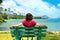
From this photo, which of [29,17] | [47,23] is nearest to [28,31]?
[29,17]

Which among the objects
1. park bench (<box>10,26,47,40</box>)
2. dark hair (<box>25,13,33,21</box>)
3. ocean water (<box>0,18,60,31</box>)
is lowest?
ocean water (<box>0,18,60,31</box>)

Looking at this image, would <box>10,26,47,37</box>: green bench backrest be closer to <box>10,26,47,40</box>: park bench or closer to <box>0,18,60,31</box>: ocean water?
<box>10,26,47,40</box>: park bench

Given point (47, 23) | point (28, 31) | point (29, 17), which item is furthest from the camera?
point (47, 23)

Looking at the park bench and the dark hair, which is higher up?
the dark hair

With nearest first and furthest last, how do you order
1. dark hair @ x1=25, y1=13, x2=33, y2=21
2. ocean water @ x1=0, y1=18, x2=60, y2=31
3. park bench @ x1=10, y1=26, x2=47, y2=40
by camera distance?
park bench @ x1=10, y1=26, x2=47, y2=40 < dark hair @ x1=25, y1=13, x2=33, y2=21 < ocean water @ x1=0, y1=18, x2=60, y2=31

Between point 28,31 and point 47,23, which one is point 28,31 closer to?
point 28,31

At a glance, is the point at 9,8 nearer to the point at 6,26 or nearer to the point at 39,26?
the point at 6,26

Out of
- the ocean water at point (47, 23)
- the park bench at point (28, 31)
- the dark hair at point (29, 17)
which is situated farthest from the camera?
the ocean water at point (47, 23)

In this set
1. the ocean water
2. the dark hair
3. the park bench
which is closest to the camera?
the park bench

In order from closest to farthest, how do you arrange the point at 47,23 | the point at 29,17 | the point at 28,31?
the point at 28,31 < the point at 29,17 < the point at 47,23

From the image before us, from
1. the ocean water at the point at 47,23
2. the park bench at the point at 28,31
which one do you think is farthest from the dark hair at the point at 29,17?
the ocean water at the point at 47,23

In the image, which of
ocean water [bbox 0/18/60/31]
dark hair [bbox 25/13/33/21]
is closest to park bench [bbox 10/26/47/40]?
dark hair [bbox 25/13/33/21]

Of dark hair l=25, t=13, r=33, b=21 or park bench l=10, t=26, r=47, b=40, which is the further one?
dark hair l=25, t=13, r=33, b=21

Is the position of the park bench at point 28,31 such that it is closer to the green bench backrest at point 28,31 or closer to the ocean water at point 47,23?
the green bench backrest at point 28,31
